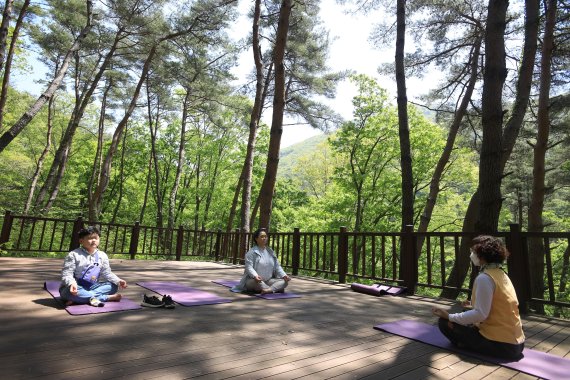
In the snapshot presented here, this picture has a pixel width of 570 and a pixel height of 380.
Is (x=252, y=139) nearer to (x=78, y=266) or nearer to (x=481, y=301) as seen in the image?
(x=78, y=266)

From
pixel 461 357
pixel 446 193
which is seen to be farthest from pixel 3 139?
pixel 446 193

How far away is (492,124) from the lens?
442 cm

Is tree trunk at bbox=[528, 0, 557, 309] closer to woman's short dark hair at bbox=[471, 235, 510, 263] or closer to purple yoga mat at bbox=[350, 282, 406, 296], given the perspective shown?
purple yoga mat at bbox=[350, 282, 406, 296]

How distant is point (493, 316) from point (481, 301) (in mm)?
127

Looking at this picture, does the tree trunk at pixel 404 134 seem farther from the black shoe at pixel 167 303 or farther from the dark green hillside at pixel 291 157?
the dark green hillside at pixel 291 157

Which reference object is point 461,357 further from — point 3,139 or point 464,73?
point 464,73

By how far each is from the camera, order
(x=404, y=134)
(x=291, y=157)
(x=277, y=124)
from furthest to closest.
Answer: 1. (x=291, y=157)
2. (x=404, y=134)
3. (x=277, y=124)

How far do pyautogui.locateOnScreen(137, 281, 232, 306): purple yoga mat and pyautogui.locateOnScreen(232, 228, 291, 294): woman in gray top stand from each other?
1.67 ft

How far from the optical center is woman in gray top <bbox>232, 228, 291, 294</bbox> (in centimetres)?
418

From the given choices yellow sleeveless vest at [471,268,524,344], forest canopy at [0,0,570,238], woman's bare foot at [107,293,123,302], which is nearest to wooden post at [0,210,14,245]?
forest canopy at [0,0,570,238]

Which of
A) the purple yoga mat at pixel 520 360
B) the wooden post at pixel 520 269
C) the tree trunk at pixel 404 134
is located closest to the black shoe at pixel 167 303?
the purple yoga mat at pixel 520 360

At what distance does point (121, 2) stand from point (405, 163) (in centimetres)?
974

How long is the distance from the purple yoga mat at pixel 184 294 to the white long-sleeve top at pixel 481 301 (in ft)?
7.89

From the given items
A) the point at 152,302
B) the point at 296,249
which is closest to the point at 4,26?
the point at 152,302
